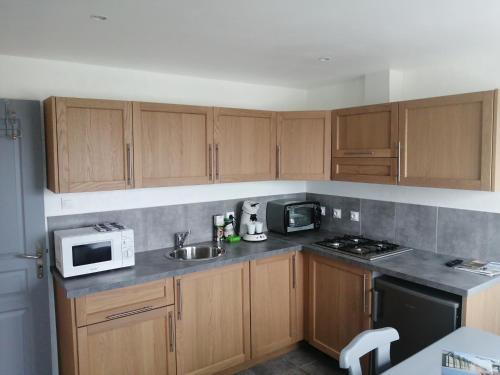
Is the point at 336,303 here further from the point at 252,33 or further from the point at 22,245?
the point at 22,245

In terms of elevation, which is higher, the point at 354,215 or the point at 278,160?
the point at 278,160

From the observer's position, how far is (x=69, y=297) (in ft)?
7.02

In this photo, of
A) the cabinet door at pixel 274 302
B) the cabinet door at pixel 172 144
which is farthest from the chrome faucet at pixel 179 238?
the cabinet door at pixel 274 302

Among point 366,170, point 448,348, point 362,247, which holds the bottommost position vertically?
point 448,348

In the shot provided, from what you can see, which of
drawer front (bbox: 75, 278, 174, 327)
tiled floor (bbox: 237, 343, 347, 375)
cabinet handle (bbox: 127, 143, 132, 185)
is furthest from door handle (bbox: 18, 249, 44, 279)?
tiled floor (bbox: 237, 343, 347, 375)

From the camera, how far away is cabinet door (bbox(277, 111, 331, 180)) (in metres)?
3.19

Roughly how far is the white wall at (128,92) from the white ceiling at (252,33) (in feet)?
0.34

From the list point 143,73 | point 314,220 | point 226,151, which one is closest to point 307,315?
point 314,220

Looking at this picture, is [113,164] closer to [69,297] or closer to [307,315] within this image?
[69,297]

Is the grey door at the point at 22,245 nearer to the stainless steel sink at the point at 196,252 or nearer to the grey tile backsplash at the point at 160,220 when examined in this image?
the grey tile backsplash at the point at 160,220

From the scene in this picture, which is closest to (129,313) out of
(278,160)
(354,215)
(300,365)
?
(300,365)

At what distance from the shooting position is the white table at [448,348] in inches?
56.5

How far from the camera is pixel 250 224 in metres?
3.28

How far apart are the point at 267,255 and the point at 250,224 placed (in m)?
0.43
